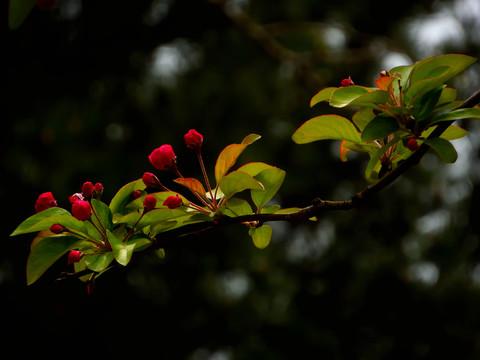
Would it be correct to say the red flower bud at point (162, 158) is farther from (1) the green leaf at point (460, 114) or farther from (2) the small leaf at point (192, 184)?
(1) the green leaf at point (460, 114)

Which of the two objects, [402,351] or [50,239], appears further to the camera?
[402,351]

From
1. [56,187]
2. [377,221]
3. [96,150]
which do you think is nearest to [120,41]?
[96,150]

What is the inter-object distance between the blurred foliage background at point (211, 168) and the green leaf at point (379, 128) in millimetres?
1857

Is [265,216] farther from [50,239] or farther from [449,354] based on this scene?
[449,354]

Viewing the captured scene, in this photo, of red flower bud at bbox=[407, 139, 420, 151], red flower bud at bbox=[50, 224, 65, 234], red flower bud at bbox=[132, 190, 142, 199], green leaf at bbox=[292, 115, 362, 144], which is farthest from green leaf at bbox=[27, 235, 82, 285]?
red flower bud at bbox=[407, 139, 420, 151]

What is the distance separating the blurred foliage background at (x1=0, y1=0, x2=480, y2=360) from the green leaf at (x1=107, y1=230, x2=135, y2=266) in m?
1.75

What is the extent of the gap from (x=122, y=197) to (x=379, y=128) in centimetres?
39

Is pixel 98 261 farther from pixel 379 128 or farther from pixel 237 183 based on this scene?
pixel 379 128

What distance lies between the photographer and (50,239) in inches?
26.4

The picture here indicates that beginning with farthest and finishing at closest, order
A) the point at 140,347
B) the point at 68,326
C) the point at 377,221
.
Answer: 1. the point at 377,221
2. the point at 140,347
3. the point at 68,326

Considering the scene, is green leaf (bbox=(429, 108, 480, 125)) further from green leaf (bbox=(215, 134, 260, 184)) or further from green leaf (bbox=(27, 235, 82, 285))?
green leaf (bbox=(27, 235, 82, 285))

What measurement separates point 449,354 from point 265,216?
2.28m

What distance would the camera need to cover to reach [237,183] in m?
0.65

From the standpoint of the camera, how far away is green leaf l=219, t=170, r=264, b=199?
0.64 m
